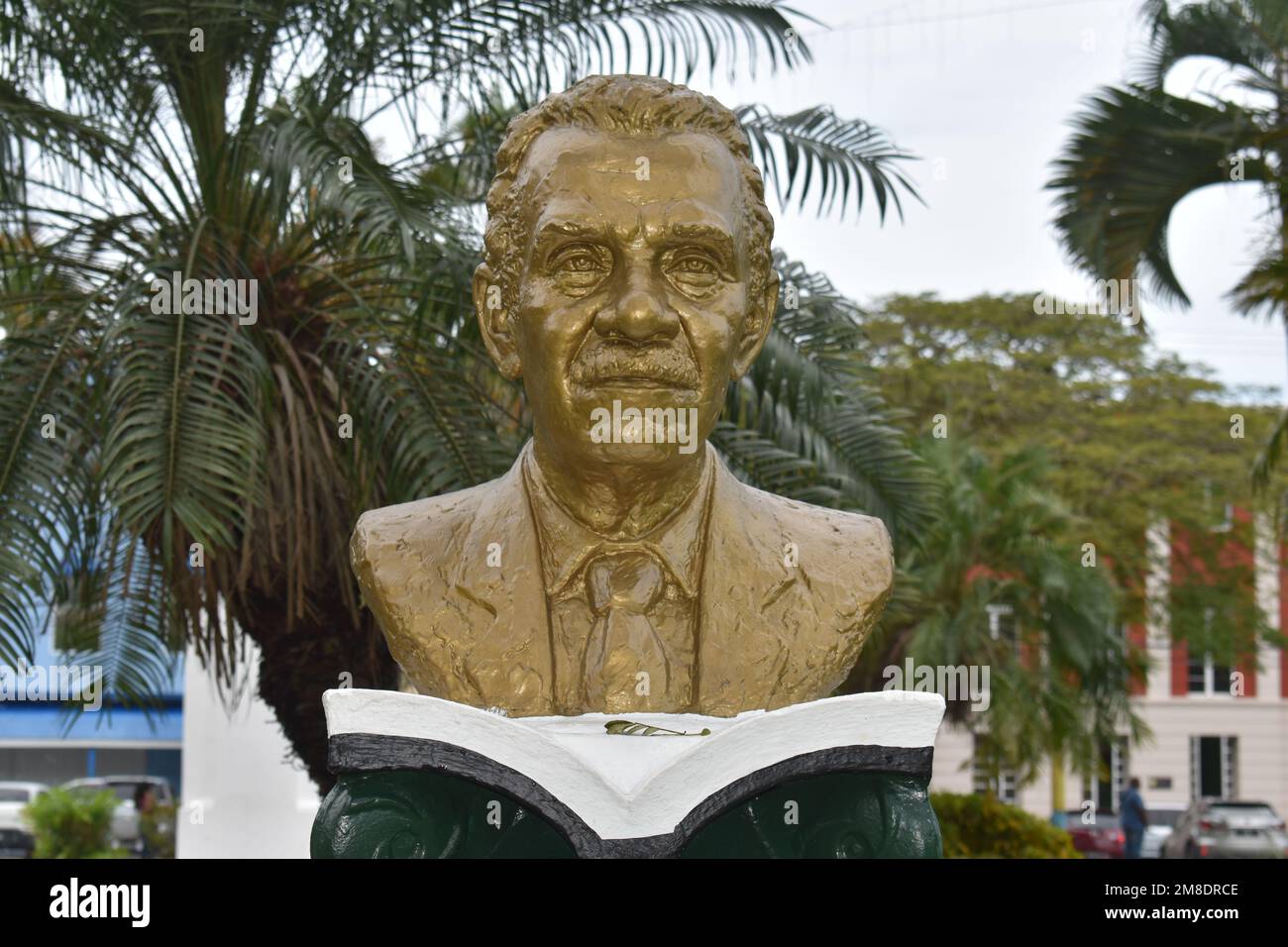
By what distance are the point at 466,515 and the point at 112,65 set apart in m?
4.58

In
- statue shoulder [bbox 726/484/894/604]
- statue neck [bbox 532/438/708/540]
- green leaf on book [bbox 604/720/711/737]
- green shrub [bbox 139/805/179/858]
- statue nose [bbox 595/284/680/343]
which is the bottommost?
green shrub [bbox 139/805/179/858]

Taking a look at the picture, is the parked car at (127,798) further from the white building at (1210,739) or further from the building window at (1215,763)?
the building window at (1215,763)

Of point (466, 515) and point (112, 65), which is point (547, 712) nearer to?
point (466, 515)

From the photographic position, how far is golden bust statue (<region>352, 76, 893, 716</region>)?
334cm

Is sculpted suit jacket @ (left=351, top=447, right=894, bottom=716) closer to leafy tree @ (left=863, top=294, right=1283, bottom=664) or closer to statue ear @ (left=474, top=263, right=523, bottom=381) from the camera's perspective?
statue ear @ (left=474, top=263, right=523, bottom=381)

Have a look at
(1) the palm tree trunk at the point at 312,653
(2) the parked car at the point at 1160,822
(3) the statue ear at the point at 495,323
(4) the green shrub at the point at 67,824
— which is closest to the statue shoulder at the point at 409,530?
(3) the statue ear at the point at 495,323

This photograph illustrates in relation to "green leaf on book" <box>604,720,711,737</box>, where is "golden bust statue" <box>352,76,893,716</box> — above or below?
above

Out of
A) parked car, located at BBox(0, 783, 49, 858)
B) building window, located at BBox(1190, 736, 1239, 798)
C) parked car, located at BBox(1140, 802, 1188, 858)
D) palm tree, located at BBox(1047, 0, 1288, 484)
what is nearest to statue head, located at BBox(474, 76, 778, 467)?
palm tree, located at BBox(1047, 0, 1288, 484)

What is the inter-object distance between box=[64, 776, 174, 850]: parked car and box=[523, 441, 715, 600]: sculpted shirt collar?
53.1 feet

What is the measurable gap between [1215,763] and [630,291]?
115ft

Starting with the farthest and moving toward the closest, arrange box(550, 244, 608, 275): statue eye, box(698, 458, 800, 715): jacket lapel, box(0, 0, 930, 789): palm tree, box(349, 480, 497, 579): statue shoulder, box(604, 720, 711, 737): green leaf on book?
box(0, 0, 930, 789): palm tree < box(349, 480, 497, 579): statue shoulder < box(698, 458, 800, 715): jacket lapel < box(550, 244, 608, 275): statue eye < box(604, 720, 711, 737): green leaf on book

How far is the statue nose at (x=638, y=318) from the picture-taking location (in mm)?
3240

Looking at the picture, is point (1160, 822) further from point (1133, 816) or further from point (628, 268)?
point (628, 268)
